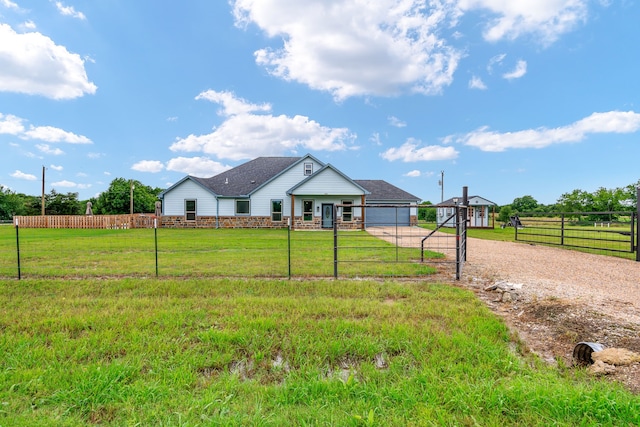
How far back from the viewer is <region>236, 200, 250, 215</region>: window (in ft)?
85.1

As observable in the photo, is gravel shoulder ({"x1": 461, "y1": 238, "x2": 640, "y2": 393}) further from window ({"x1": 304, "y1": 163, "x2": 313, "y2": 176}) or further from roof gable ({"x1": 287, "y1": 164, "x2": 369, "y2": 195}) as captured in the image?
window ({"x1": 304, "y1": 163, "x2": 313, "y2": 176})

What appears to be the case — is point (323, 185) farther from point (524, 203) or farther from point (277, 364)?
point (524, 203)

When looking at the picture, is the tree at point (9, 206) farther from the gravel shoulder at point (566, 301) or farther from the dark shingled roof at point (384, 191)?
the gravel shoulder at point (566, 301)

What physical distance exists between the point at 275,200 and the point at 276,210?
834mm

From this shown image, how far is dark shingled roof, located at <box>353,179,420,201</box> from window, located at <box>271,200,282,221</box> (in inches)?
351

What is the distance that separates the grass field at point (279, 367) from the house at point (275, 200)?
19.1 m

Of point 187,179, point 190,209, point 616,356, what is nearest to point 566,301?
point 616,356

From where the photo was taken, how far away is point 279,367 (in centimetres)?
319

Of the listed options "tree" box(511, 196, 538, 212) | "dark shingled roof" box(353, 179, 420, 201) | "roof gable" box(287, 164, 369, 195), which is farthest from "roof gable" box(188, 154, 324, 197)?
"tree" box(511, 196, 538, 212)

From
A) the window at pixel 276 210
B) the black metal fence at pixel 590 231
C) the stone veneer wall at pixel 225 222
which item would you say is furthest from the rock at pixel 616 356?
Answer: the window at pixel 276 210

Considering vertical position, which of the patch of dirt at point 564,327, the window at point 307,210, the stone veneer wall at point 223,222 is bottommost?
the patch of dirt at point 564,327

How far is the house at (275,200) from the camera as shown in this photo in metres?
24.0

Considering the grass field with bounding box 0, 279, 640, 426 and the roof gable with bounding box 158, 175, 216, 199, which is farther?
the roof gable with bounding box 158, 175, 216, 199

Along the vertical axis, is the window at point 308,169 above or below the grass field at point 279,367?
above
